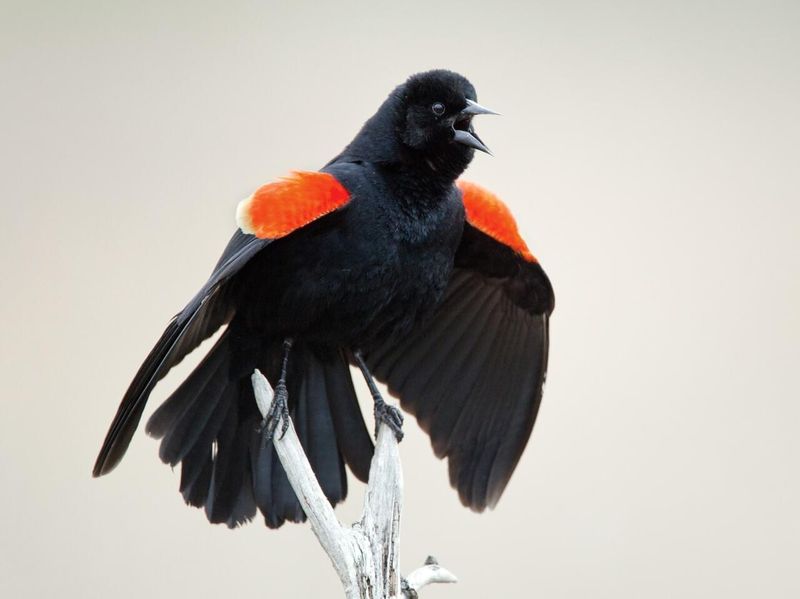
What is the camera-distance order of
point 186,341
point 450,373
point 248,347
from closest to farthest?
point 186,341
point 248,347
point 450,373

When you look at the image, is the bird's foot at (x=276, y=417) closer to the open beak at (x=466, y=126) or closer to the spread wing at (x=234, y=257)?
the spread wing at (x=234, y=257)

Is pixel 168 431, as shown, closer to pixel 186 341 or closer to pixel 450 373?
pixel 186 341

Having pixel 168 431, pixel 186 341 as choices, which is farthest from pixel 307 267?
pixel 168 431

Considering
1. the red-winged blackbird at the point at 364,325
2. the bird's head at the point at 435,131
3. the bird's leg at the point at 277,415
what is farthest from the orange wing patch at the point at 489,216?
the bird's leg at the point at 277,415

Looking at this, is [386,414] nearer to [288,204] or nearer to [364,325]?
[364,325]

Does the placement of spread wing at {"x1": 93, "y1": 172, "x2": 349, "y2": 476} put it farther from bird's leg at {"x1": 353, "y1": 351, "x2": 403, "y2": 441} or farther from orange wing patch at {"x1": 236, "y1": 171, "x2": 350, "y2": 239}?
bird's leg at {"x1": 353, "y1": 351, "x2": 403, "y2": 441}

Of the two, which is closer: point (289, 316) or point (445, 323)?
point (289, 316)

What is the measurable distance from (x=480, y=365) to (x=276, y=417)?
2.11 feet

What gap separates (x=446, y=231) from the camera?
2539 millimetres

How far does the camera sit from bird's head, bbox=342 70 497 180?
8.35ft

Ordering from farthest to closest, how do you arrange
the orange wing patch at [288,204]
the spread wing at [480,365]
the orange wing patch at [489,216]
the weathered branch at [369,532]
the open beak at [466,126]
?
the spread wing at [480,365]
the orange wing patch at [489,216]
the open beak at [466,126]
the orange wing patch at [288,204]
the weathered branch at [369,532]

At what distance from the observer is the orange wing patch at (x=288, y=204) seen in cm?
234

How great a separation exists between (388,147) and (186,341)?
0.60 metres

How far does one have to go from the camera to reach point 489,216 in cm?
268
